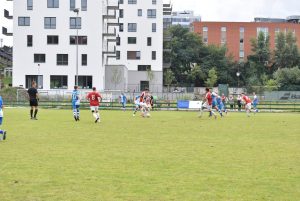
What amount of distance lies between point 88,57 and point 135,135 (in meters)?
55.3

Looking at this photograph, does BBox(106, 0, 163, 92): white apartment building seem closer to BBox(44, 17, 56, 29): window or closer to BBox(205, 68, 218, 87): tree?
BBox(205, 68, 218, 87): tree

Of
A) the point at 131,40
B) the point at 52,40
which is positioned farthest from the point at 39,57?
the point at 131,40

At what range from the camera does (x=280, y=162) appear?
44.7 feet

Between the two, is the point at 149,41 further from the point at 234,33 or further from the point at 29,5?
the point at 234,33

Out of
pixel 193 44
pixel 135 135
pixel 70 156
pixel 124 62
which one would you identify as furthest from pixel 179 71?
pixel 70 156

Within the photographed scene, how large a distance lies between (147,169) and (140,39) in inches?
3472

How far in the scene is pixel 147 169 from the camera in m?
12.3

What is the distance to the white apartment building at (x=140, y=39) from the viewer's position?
98.7 metres

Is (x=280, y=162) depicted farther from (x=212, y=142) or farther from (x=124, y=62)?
(x=124, y=62)

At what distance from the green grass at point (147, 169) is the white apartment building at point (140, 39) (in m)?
78.8

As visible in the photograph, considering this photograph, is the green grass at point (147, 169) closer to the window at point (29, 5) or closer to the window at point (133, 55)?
the window at point (29, 5)

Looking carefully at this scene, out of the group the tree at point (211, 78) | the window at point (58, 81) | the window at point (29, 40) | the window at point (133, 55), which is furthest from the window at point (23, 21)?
the tree at point (211, 78)

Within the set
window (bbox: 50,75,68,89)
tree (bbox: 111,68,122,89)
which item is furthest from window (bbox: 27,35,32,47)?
tree (bbox: 111,68,122,89)

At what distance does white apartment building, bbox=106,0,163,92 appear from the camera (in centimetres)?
9869
